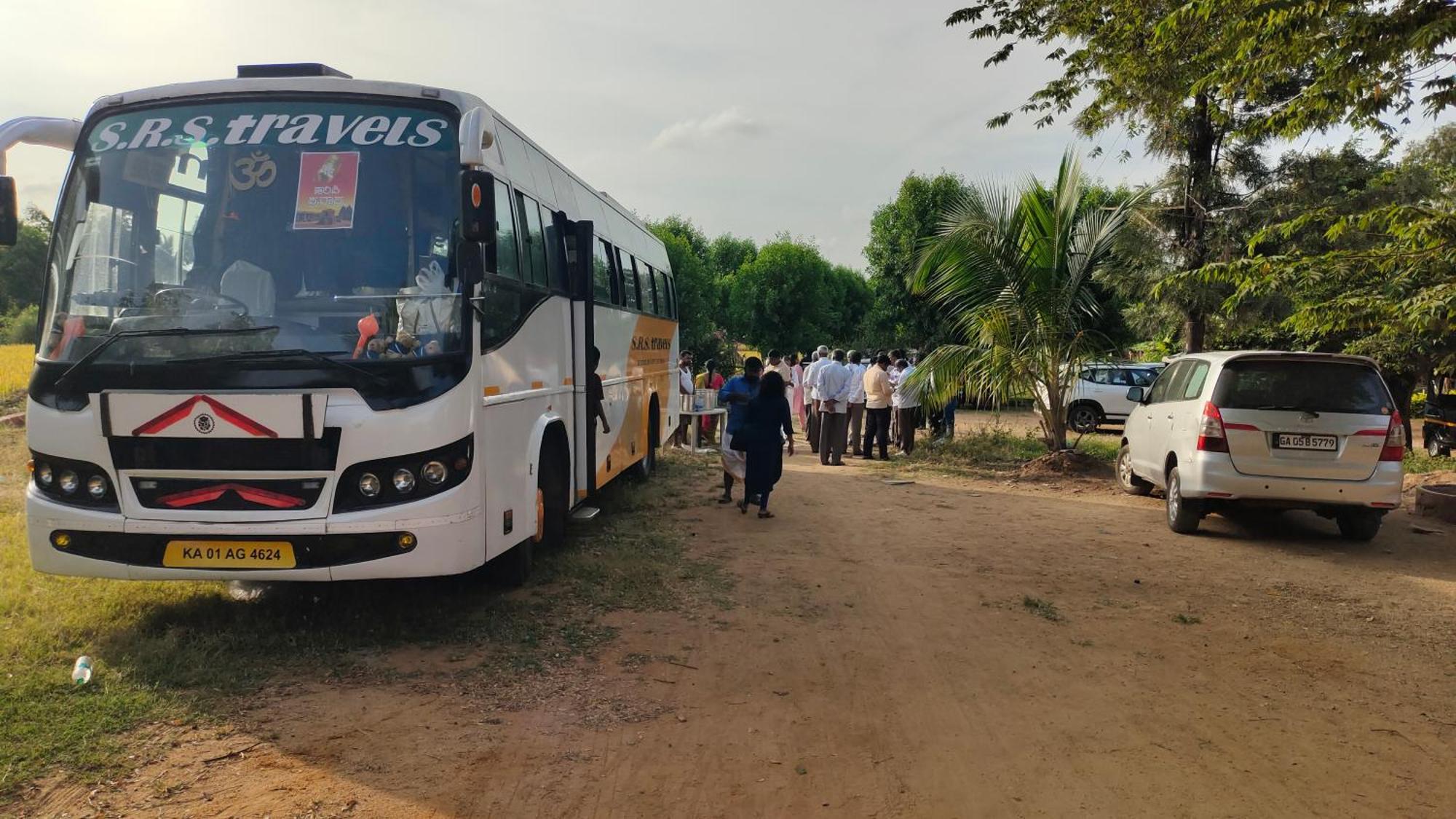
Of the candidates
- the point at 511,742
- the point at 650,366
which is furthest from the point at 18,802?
the point at 650,366

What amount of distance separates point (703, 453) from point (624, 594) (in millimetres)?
9994

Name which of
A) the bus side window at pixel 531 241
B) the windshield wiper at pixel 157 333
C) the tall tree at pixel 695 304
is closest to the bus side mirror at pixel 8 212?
the windshield wiper at pixel 157 333

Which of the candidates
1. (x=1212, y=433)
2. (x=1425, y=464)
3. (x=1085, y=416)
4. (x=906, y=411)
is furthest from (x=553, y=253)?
(x=1085, y=416)

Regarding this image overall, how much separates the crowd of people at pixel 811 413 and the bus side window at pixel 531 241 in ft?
10.0

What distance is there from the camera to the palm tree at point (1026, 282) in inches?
521

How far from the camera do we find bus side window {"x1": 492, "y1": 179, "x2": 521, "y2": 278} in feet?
19.3

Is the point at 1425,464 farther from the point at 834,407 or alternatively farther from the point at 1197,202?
the point at 834,407

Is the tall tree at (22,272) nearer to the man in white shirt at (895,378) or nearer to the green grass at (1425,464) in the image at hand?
the man in white shirt at (895,378)

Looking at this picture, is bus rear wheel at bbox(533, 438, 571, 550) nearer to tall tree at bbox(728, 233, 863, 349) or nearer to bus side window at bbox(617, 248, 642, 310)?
bus side window at bbox(617, 248, 642, 310)

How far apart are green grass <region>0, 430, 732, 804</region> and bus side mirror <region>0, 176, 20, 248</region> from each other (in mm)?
2151

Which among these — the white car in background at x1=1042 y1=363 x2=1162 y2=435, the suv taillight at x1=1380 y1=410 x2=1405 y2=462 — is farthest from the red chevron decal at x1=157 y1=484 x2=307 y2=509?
the white car in background at x1=1042 y1=363 x2=1162 y2=435

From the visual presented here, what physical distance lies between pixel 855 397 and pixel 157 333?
481 inches

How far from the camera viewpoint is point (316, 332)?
4.91 m

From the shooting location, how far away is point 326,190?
5.12 m
